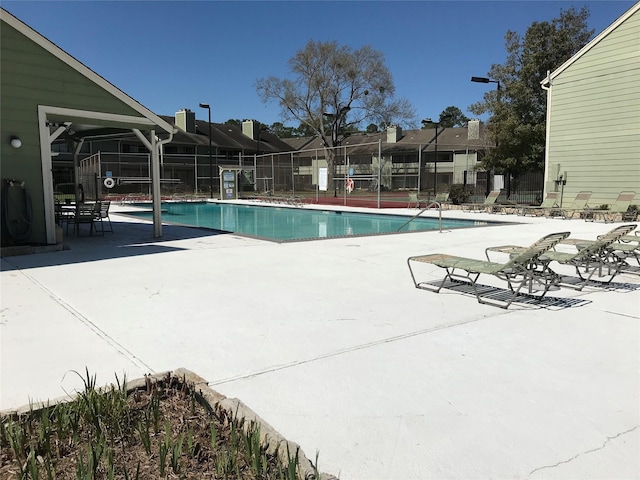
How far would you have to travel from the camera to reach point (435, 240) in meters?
10.3

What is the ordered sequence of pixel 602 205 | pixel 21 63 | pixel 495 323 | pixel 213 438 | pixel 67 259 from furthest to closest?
pixel 602 205 < pixel 21 63 < pixel 67 259 < pixel 495 323 < pixel 213 438

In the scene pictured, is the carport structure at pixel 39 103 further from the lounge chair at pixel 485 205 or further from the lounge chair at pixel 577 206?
the lounge chair at pixel 485 205

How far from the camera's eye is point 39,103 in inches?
347

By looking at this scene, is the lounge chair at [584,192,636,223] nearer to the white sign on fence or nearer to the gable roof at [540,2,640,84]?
the gable roof at [540,2,640,84]

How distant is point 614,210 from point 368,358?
15.4m

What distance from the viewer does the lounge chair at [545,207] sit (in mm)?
17062

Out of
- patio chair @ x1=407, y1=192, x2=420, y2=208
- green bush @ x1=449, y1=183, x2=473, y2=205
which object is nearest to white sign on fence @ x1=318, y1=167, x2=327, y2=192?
patio chair @ x1=407, y1=192, x2=420, y2=208

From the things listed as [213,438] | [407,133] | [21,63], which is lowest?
[213,438]

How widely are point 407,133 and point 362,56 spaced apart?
36.8ft

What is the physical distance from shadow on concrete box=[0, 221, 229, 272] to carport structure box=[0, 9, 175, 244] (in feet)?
2.62

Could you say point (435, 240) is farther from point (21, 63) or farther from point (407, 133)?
point (407, 133)

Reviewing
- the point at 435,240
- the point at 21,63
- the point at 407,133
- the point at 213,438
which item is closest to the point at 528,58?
the point at 435,240

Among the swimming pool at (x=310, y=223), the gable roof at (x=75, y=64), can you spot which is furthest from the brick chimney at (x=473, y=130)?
the gable roof at (x=75, y=64)

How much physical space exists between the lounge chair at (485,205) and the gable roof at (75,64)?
13215 millimetres
